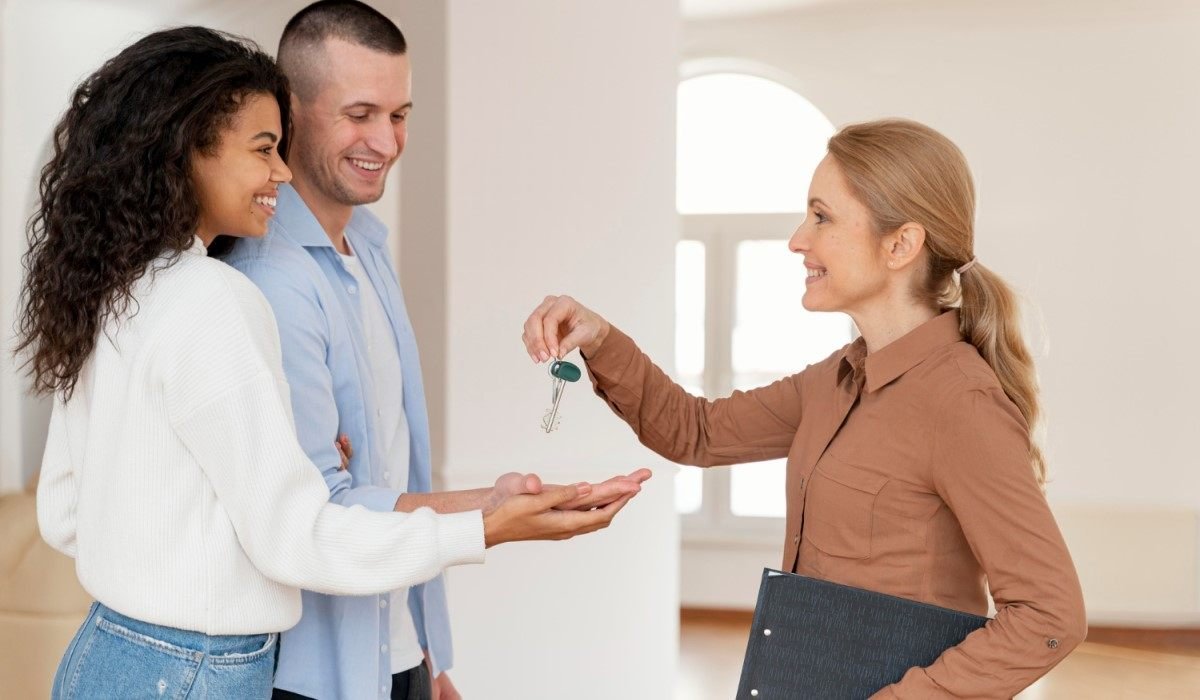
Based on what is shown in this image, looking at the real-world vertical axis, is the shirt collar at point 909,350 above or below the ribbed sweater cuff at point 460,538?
Answer: above

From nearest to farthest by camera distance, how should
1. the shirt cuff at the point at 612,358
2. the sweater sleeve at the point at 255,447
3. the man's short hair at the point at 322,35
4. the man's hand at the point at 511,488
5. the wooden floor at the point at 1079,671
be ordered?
the sweater sleeve at the point at 255,447
the man's hand at the point at 511,488
the man's short hair at the point at 322,35
the shirt cuff at the point at 612,358
the wooden floor at the point at 1079,671

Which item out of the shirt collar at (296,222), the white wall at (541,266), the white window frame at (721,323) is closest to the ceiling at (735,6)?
the white window frame at (721,323)

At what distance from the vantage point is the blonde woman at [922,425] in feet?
5.14

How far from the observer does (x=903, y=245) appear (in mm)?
1832

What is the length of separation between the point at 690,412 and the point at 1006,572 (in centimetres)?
77

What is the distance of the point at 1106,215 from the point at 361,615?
6235 millimetres

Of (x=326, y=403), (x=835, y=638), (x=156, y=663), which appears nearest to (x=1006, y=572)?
(x=835, y=638)

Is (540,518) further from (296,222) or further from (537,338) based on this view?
(296,222)

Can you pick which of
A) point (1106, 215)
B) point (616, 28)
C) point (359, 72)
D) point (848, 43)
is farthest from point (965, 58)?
point (359, 72)

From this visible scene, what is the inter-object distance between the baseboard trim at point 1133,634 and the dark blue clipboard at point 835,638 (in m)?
5.17

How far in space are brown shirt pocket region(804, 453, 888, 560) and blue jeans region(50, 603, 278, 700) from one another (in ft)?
2.76

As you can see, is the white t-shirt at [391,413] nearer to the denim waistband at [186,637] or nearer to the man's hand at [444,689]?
the man's hand at [444,689]

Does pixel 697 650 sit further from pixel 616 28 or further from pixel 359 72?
pixel 359 72

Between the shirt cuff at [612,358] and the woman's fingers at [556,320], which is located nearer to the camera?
the woman's fingers at [556,320]
